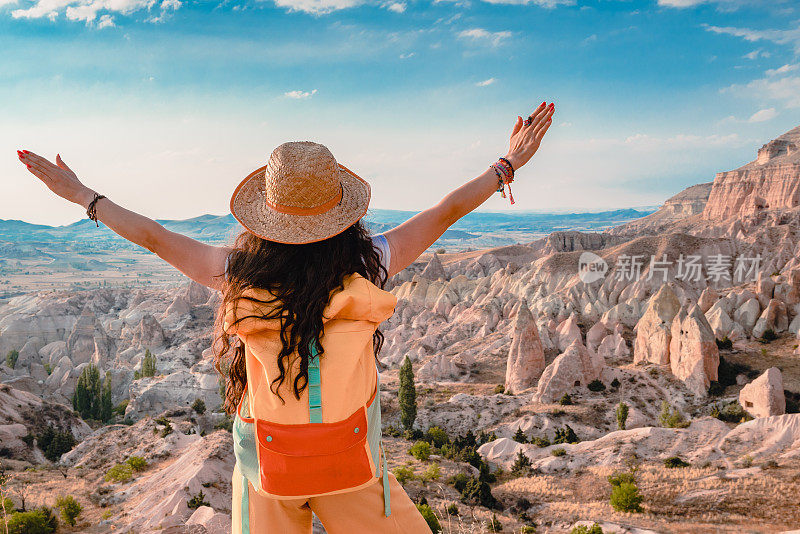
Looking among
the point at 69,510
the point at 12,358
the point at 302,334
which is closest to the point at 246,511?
the point at 302,334

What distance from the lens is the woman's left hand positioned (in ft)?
7.88

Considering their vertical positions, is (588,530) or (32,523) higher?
(32,523)

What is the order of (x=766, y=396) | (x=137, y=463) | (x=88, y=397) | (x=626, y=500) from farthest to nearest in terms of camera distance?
1. (x=88, y=397)
2. (x=766, y=396)
3. (x=137, y=463)
4. (x=626, y=500)

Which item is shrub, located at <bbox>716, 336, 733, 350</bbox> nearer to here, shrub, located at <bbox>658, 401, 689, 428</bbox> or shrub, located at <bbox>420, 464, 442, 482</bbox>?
shrub, located at <bbox>658, 401, 689, 428</bbox>

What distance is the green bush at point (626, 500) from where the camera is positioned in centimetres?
1355

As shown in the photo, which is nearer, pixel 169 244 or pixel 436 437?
pixel 169 244

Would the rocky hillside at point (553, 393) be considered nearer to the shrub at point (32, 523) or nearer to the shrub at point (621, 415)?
the shrub at point (621, 415)

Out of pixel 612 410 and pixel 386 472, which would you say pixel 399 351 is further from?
pixel 386 472

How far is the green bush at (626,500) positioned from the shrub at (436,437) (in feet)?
38.8

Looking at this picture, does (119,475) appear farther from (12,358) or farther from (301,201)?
(12,358)

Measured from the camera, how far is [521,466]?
19781 millimetres

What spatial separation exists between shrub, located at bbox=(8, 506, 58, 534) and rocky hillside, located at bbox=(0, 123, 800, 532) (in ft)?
5.06

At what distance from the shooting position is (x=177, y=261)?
219cm

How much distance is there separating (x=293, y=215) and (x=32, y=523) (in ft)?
46.7
